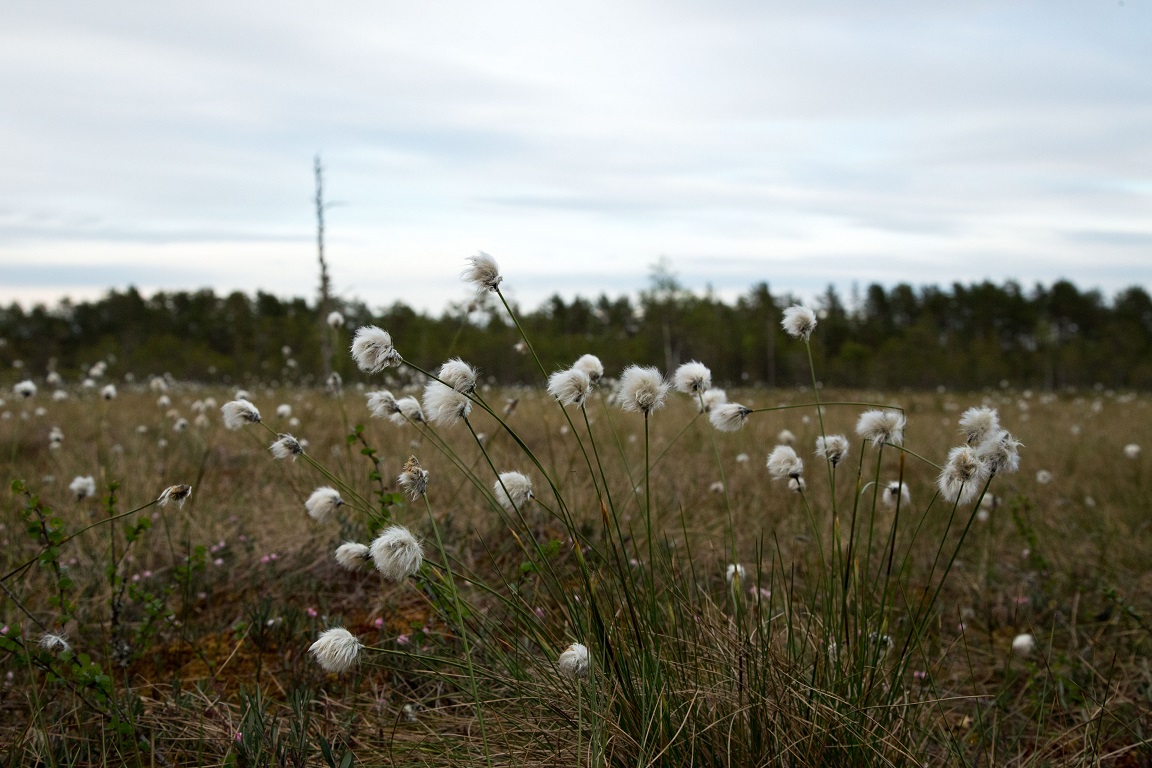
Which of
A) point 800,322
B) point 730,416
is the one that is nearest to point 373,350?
point 730,416

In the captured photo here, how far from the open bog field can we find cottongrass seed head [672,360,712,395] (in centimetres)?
8

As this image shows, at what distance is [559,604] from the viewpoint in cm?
235

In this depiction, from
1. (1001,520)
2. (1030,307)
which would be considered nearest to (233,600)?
(1001,520)

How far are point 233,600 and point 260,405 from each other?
6472 mm

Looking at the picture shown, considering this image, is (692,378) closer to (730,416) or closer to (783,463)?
(730,416)

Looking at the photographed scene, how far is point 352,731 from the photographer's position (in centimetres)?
252

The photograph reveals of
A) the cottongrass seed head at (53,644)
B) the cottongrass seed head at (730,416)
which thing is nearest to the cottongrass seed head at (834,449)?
the cottongrass seed head at (730,416)

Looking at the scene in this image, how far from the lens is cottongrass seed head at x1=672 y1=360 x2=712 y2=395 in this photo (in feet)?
8.19

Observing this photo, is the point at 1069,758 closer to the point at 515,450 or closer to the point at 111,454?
the point at 515,450

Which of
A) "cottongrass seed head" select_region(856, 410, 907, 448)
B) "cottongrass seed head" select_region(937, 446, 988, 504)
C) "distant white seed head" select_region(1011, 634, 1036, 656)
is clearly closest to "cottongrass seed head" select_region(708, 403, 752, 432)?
"cottongrass seed head" select_region(856, 410, 907, 448)

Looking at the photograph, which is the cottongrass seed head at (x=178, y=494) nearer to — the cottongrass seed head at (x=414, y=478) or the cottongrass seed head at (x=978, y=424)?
the cottongrass seed head at (x=414, y=478)

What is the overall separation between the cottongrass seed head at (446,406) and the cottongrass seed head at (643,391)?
0.41 metres

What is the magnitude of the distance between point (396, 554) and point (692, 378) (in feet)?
3.62

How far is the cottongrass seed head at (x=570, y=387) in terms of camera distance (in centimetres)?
206
